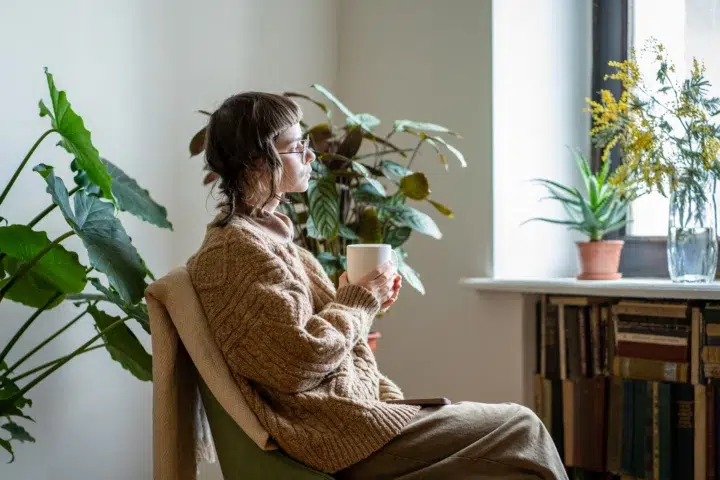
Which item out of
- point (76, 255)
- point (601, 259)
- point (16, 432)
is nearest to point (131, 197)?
point (76, 255)

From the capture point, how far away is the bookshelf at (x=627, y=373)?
2041mm

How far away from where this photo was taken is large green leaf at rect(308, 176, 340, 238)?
2027 mm

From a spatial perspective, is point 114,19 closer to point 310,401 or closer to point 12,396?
point 12,396

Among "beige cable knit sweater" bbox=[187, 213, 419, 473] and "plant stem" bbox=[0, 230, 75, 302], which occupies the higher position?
"plant stem" bbox=[0, 230, 75, 302]

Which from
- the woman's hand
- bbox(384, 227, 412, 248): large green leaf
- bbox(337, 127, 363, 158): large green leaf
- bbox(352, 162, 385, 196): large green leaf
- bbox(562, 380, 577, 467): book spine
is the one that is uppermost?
bbox(337, 127, 363, 158): large green leaf

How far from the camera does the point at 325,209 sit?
2037 mm

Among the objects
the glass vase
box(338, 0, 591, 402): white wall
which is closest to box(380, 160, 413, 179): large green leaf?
box(338, 0, 591, 402): white wall

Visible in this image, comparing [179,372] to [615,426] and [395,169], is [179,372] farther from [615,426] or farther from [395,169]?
[615,426]

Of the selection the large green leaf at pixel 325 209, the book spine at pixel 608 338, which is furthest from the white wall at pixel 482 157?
the large green leaf at pixel 325 209

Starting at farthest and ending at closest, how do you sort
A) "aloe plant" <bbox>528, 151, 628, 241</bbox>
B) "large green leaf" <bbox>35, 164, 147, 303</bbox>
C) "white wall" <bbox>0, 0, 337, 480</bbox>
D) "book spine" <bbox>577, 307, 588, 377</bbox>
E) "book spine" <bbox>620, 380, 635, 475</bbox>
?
"aloe plant" <bbox>528, 151, 628, 241</bbox> < "book spine" <bbox>577, 307, 588, 377</bbox> < "book spine" <bbox>620, 380, 635, 475</bbox> < "white wall" <bbox>0, 0, 337, 480</bbox> < "large green leaf" <bbox>35, 164, 147, 303</bbox>

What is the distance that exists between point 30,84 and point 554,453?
141 cm

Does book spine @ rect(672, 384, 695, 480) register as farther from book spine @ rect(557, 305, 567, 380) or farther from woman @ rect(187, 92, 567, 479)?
woman @ rect(187, 92, 567, 479)

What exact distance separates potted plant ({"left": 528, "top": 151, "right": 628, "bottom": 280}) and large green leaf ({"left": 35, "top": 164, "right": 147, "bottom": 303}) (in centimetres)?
123

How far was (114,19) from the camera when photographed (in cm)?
213
